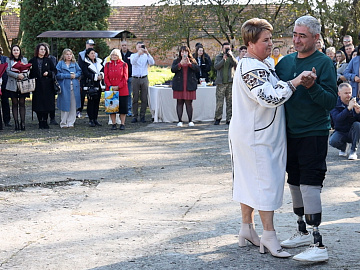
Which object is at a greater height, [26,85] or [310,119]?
[310,119]

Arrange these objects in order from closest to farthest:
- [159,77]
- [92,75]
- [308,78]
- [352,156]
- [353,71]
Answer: [308,78] < [352,156] < [353,71] < [92,75] < [159,77]

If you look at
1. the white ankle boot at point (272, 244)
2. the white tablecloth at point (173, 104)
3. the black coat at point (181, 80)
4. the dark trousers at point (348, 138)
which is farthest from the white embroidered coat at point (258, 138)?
the white tablecloth at point (173, 104)

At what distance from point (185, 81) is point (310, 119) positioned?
10.5 meters

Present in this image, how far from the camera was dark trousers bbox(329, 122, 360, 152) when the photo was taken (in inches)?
396

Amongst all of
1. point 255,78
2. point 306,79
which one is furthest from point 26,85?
point 306,79

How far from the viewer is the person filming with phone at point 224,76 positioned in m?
15.1

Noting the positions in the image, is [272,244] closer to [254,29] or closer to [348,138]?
[254,29]

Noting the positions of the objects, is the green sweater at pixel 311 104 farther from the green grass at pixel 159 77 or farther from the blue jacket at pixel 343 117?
the green grass at pixel 159 77

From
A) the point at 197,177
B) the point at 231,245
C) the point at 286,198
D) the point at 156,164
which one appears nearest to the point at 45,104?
the point at 156,164

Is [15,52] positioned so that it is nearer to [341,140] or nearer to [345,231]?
[341,140]

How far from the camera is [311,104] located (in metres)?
4.84

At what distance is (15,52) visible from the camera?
14.3 m

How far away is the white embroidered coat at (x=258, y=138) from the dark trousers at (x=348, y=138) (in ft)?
17.9

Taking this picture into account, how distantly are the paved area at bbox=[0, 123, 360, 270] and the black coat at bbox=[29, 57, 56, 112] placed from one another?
11.5ft
